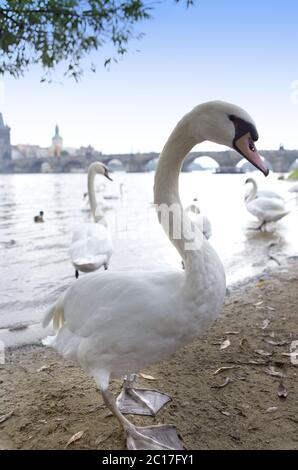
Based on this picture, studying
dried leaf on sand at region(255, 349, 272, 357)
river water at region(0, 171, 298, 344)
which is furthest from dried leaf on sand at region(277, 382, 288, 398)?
river water at region(0, 171, 298, 344)

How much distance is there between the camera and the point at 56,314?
104 inches

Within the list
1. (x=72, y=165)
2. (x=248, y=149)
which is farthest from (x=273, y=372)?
(x=72, y=165)

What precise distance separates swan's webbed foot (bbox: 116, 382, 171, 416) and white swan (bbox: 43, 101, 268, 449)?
9.1 inches

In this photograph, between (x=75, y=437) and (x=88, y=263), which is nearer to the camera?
(x=75, y=437)

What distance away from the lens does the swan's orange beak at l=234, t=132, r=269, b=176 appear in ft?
6.43

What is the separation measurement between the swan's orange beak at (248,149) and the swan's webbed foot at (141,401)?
159cm

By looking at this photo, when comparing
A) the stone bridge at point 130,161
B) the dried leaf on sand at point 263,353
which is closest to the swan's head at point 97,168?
the dried leaf on sand at point 263,353

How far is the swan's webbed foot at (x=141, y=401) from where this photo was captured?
2.52 meters

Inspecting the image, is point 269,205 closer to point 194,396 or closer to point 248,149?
point 194,396

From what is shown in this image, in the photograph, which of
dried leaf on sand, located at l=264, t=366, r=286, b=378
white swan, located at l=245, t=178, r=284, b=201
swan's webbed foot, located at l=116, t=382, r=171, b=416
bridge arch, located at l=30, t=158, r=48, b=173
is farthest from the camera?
bridge arch, located at l=30, t=158, r=48, b=173

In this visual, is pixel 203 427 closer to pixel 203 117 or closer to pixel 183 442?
pixel 183 442

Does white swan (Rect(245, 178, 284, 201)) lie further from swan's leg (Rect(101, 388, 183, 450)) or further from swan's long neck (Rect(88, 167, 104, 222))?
swan's leg (Rect(101, 388, 183, 450))

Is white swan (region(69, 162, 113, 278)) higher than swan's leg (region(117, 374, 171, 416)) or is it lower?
higher

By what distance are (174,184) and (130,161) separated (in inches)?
2989
